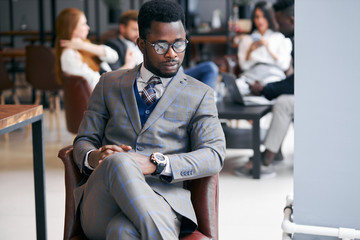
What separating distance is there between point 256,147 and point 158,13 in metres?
2.20

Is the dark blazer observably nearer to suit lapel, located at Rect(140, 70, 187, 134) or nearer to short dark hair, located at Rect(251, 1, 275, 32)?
short dark hair, located at Rect(251, 1, 275, 32)

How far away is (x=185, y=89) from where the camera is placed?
1896 mm

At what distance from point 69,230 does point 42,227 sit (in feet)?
2.05

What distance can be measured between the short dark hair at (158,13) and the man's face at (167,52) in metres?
0.02

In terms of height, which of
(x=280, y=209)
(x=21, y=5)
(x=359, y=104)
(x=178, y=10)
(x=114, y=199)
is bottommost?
(x=280, y=209)

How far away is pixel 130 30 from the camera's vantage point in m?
4.61

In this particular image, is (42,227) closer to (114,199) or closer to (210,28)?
(114,199)

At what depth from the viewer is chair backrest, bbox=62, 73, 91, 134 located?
4.12 metres

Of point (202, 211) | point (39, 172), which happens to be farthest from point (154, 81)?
point (39, 172)

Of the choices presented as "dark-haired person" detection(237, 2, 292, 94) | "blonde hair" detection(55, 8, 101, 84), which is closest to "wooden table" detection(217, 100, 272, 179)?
"dark-haired person" detection(237, 2, 292, 94)

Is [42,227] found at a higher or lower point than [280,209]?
higher

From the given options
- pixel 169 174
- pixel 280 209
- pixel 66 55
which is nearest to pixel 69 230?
pixel 169 174

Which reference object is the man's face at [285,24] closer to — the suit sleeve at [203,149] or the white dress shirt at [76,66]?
the white dress shirt at [76,66]

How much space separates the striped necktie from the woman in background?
2.39m
